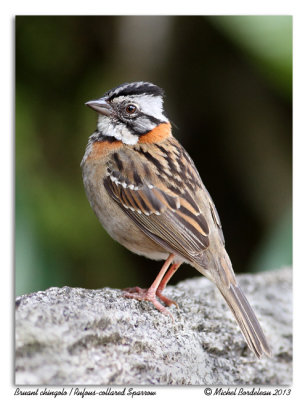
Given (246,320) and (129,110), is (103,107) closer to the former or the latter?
(129,110)

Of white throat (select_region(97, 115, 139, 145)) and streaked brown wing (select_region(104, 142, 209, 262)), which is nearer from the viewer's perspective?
streaked brown wing (select_region(104, 142, 209, 262))

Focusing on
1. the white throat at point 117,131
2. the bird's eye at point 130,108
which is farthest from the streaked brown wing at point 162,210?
the bird's eye at point 130,108

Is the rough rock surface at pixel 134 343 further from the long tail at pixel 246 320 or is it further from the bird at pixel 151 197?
the long tail at pixel 246 320

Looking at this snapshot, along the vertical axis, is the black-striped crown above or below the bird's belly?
above

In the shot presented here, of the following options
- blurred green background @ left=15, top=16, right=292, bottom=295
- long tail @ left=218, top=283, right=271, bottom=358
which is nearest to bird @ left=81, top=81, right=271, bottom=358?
long tail @ left=218, top=283, right=271, bottom=358

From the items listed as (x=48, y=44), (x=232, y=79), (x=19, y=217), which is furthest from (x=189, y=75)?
(x=19, y=217)

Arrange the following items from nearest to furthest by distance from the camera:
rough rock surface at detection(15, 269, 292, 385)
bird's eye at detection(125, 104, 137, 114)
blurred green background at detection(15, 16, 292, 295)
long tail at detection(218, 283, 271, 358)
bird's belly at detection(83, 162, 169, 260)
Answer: rough rock surface at detection(15, 269, 292, 385) < long tail at detection(218, 283, 271, 358) < bird's belly at detection(83, 162, 169, 260) < bird's eye at detection(125, 104, 137, 114) < blurred green background at detection(15, 16, 292, 295)

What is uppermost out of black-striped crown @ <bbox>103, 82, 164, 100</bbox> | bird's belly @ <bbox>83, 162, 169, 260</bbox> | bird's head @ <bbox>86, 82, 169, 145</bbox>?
black-striped crown @ <bbox>103, 82, 164, 100</bbox>

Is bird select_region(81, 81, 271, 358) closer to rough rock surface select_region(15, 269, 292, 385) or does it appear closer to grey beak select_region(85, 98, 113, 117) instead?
grey beak select_region(85, 98, 113, 117)
